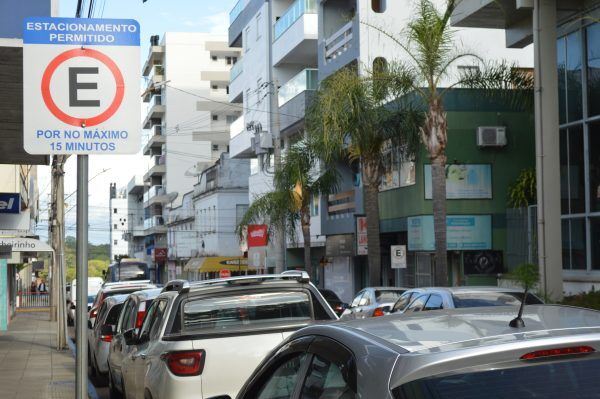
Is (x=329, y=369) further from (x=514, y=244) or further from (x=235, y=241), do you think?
(x=235, y=241)

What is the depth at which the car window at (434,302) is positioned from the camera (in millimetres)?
14440

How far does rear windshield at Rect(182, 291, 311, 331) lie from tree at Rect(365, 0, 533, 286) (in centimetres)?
1617

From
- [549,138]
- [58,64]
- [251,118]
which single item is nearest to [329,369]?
[58,64]

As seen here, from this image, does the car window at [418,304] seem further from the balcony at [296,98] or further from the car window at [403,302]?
the balcony at [296,98]

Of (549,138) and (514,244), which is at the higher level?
(549,138)

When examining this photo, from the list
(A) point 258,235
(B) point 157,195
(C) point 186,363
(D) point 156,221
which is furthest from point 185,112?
(C) point 186,363

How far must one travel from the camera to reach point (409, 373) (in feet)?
10.4

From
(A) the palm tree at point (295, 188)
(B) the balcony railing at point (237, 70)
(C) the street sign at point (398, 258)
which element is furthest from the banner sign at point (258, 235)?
(B) the balcony railing at point (237, 70)

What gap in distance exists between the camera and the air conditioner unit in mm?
31297

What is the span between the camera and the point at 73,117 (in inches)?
241

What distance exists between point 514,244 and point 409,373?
26.9 m

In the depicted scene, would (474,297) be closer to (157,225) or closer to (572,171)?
(572,171)

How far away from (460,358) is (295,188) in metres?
34.5

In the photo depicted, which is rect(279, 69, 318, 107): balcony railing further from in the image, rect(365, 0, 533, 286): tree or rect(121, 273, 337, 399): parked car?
rect(121, 273, 337, 399): parked car
